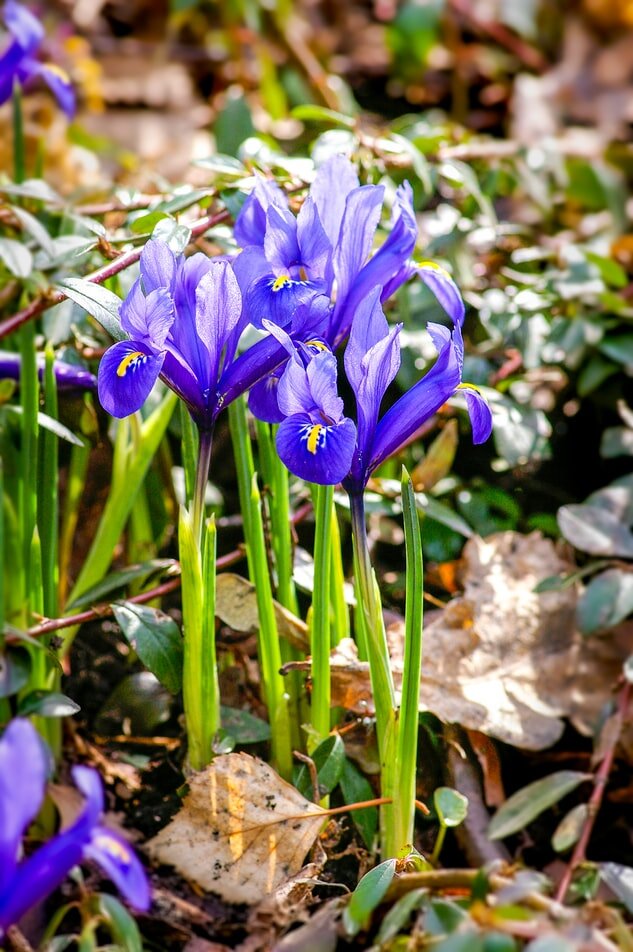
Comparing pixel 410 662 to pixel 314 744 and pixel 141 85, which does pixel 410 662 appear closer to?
pixel 314 744

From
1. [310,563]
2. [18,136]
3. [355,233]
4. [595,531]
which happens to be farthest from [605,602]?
[18,136]

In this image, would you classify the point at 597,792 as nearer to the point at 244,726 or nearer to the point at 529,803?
the point at 529,803

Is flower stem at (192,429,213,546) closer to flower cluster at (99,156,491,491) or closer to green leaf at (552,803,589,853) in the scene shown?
flower cluster at (99,156,491,491)

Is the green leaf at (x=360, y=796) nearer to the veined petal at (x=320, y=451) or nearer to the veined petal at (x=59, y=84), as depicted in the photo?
the veined petal at (x=320, y=451)

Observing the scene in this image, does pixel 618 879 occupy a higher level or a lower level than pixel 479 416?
lower

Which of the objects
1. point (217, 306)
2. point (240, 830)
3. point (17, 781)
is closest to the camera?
point (17, 781)

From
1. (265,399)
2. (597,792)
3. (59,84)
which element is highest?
(59,84)

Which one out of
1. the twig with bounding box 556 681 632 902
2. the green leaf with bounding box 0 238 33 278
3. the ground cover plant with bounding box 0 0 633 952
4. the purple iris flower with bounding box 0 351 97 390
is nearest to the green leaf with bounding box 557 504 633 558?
the ground cover plant with bounding box 0 0 633 952

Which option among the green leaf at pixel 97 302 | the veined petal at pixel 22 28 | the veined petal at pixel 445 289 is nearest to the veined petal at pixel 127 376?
the green leaf at pixel 97 302
